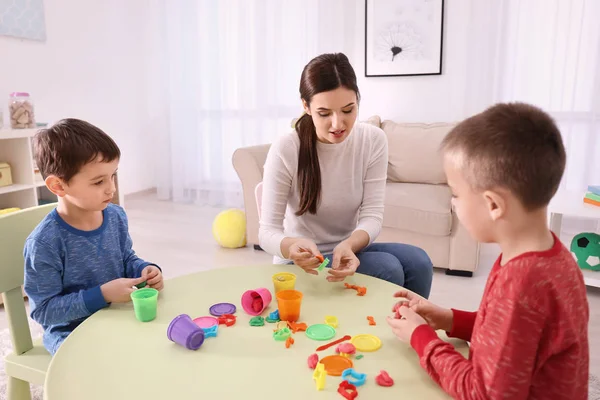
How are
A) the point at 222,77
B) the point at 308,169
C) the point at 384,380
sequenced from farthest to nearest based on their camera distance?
the point at 222,77 → the point at 308,169 → the point at 384,380

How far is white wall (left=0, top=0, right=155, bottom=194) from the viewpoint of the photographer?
3.83 meters

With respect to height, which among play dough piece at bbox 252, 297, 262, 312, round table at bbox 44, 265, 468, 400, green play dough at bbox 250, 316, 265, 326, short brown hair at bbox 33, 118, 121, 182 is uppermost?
short brown hair at bbox 33, 118, 121, 182

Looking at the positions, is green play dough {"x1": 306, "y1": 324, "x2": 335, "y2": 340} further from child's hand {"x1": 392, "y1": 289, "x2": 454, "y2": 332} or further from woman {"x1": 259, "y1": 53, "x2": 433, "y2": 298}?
woman {"x1": 259, "y1": 53, "x2": 433, "y2": 298}

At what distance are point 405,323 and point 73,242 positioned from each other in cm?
85

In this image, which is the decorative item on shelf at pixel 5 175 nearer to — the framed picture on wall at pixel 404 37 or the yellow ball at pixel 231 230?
the yellow ball at pixel 231 230

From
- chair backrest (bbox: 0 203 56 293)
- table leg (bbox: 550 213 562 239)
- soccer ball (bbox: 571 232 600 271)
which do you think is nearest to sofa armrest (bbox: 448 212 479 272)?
table leg (bbox: 550 213 562 239)

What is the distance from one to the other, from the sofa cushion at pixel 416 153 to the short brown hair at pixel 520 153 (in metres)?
2.62

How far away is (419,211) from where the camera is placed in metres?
2.88

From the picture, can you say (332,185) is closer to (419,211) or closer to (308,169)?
(308,169)

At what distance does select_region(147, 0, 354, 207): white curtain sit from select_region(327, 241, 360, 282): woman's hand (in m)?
3.17

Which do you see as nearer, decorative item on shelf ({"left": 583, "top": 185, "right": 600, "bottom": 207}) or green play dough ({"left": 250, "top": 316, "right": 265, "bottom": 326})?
green play dough ({"left": 250, "top": 316, "right": 265, "bottom": 326})

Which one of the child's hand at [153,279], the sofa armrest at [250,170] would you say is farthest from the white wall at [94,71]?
the child's hand at [153,279]

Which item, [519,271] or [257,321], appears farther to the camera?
[257,321]

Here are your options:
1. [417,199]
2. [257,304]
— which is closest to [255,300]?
[257,304]
